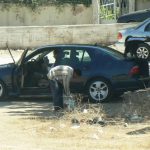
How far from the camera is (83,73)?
13.5 metres

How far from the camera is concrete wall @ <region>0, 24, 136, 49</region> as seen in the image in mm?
26781

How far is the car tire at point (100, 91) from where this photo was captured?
43.9 ft

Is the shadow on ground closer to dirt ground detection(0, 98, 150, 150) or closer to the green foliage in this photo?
dirt ground detection(0, 98, 150, 150)

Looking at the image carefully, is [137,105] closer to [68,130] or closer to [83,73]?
[83,73]

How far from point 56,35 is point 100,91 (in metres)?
13.6

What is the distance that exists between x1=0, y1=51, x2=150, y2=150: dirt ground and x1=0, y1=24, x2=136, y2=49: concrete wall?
547 inches

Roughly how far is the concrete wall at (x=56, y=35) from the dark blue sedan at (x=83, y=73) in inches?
501

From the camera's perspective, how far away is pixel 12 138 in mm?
9672

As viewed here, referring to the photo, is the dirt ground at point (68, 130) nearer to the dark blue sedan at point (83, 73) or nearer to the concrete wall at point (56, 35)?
the dark blue sedan at point (83, 73)

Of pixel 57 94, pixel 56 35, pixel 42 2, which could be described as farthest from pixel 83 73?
pixel 42 2

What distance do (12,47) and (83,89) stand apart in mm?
13758

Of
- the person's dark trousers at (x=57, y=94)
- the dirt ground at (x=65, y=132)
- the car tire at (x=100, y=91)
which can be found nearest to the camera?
the dirt ground at (x=65, y=132)

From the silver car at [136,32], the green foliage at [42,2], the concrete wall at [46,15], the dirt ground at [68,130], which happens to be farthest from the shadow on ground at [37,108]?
the green foliage at [42,2]

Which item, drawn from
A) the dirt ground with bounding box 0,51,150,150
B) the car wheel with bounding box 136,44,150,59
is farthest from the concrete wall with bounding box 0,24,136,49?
the dirt ground with bounding box 0,51,150,150
